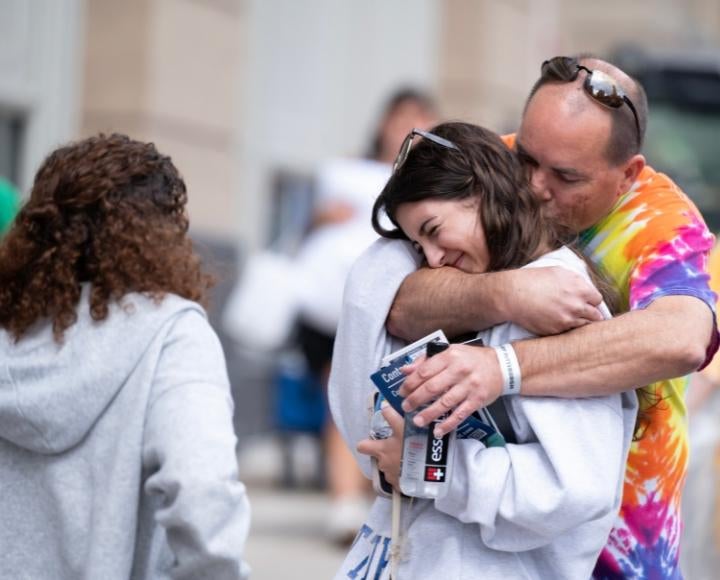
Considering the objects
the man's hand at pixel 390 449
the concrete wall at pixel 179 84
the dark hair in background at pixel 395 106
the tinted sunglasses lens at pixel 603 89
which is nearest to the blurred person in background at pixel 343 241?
the dark hair in background at pixel 395 106

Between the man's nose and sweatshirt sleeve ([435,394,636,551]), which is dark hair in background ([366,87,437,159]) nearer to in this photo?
the man's nose

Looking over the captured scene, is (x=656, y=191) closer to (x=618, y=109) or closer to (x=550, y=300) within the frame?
(x=618, y=109)

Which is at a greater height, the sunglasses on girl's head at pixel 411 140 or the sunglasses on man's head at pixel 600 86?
the sunglasses on man's head at pixel 600 86

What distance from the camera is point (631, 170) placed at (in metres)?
2.77

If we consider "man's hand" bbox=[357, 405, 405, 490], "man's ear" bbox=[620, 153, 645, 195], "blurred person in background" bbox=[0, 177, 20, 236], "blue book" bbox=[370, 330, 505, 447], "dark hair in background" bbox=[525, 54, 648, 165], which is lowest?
"blurred person in background" bbox=[0, 177, 20, 236]

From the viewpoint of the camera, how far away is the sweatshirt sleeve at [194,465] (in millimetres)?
2709

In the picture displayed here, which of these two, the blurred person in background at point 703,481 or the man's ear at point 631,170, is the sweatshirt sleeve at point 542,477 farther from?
the blurred person in background at point 703,481

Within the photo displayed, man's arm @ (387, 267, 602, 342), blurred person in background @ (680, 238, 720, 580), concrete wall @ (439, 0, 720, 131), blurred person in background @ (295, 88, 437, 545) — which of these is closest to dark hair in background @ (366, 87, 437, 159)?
blurred person in background @ (295, 88, 437, 545)

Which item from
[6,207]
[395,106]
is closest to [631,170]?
[6,207]

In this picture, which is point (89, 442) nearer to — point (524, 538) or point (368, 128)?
point (524, 538)

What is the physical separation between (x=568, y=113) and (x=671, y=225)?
310 millimetres

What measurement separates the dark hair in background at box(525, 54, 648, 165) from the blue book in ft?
1.78

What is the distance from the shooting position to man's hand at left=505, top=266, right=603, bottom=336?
2486 mm

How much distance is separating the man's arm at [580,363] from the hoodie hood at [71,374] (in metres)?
0.70
